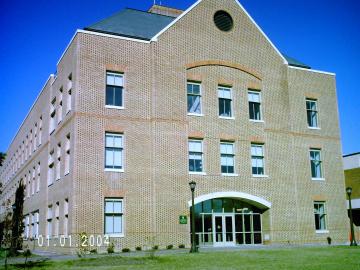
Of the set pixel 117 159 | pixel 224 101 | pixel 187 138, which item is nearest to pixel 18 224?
pixel 117 159

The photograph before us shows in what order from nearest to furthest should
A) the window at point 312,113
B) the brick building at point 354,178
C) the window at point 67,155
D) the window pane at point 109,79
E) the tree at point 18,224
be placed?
1. the tree at point 18,224
2. the window pane at point 109,79
3. the window at point 67,155
4. the window at point 312,113
5. the brick building at point 354,178

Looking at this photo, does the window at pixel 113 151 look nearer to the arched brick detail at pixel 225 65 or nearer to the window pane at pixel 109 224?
the window pane at pixel 109 224

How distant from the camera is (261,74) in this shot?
32875 millimetres

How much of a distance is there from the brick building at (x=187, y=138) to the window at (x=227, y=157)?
2.7 inches

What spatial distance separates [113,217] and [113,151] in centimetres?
377

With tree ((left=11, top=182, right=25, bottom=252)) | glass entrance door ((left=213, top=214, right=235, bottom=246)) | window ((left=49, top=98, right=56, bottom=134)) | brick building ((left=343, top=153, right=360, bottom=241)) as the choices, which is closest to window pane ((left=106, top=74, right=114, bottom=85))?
window ((left=49, top=98, right=56, bottom=134))

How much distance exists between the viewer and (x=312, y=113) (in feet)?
115

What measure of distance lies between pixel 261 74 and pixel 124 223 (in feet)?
47.2

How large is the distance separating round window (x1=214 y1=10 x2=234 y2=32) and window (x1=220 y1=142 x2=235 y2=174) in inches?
316

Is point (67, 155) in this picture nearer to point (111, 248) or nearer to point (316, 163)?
point (111, 248)

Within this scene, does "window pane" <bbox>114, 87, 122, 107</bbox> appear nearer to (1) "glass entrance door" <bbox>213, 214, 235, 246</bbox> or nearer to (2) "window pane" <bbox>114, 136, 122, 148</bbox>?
(2) "window pane" <bbox>114, 136, 122, 148</bbox>

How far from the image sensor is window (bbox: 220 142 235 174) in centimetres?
3020

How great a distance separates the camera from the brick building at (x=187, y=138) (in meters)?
26.6

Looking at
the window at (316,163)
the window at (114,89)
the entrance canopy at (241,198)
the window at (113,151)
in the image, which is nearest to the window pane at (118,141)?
the window at (113,151)
